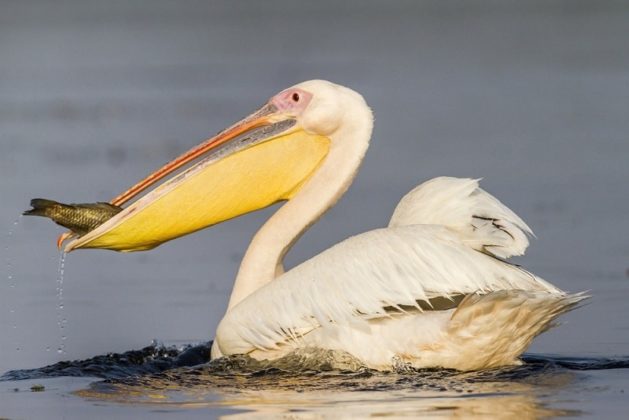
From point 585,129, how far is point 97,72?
755cm

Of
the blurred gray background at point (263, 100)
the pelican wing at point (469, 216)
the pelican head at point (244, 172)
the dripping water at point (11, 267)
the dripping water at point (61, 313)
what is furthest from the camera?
the blurred gray background at point (263, 100)

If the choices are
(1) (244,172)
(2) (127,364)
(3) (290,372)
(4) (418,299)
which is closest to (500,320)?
(4) (418,299)

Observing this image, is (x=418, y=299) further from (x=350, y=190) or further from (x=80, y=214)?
(x=350, y=190)

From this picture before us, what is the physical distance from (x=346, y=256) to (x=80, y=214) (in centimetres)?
135

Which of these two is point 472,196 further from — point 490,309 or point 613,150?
point 613,150

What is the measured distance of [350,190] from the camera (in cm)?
1025

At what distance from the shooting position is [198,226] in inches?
272

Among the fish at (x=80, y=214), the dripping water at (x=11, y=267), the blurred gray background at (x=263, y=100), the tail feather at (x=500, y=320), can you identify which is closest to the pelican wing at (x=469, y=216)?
the tail feather at (x=500, y=320)

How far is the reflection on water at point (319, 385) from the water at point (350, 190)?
0.02 meters

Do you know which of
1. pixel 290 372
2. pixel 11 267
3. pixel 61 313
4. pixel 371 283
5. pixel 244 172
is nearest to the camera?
pixel 371 283

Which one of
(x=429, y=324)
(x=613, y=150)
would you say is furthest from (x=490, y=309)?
(x=613, y=150)

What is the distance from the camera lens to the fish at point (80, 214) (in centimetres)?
645

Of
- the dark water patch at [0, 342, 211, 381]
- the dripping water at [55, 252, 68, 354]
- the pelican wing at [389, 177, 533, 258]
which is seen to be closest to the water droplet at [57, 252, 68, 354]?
the dripping water at [55, 252, 68, 354]

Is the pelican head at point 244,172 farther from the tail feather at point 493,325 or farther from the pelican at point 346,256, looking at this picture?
the tail feather at point 493,325
